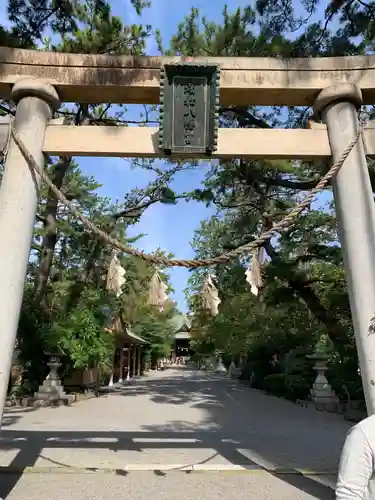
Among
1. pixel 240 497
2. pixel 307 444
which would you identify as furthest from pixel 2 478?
pixel 307 444

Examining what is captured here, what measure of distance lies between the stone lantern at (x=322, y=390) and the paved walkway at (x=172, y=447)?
0.54 metres

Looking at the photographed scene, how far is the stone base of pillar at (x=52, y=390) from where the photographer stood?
14.8 m

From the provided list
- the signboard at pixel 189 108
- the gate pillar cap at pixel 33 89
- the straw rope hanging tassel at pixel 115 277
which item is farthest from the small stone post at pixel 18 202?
the straw rope hanging tassel at pixel 115 277

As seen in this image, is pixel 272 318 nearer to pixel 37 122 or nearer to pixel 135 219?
pixel 135 219

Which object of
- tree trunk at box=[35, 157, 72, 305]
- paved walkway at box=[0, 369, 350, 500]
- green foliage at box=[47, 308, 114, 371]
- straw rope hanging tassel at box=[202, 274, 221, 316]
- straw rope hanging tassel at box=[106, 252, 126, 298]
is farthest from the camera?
tree trunk at box=[35, 157, 72, 305]

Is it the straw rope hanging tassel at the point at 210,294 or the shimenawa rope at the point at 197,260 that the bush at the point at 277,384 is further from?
the shimenawa rope at the point at 197,260

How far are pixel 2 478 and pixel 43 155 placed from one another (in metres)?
3.89

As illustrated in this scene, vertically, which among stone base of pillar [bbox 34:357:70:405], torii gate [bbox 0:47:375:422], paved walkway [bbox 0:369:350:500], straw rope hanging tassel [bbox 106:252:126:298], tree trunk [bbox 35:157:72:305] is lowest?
paved walkway [bbox 0:369:350:500]

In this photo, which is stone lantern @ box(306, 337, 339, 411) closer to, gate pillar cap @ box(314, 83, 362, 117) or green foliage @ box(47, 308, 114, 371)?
green foliage @ box(47, 308, 114, 371)

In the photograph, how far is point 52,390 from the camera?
49.3ft

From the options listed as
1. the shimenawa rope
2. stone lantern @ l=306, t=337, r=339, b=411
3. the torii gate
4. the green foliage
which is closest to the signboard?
the torii gate

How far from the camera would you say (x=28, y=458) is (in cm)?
664

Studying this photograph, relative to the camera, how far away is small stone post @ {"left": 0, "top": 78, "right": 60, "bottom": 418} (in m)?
4.21

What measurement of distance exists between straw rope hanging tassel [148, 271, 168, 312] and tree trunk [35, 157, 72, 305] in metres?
10.5
